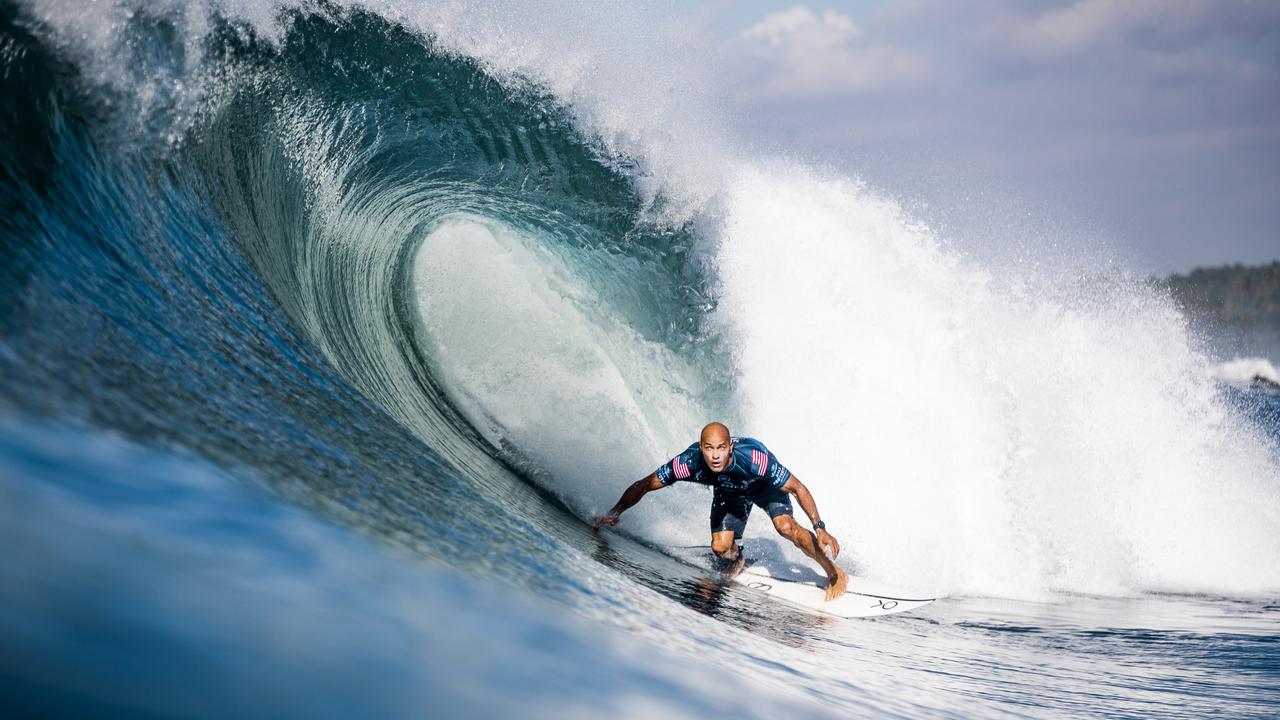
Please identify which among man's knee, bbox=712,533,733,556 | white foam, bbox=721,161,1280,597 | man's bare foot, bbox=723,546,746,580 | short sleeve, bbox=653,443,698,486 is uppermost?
white foam, bbox=721,161,1280,597

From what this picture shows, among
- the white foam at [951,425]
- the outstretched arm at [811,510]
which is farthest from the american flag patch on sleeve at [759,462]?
the white foam at [951,425]

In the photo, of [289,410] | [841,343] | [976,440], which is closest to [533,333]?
[841,343]

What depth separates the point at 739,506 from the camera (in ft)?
20.3

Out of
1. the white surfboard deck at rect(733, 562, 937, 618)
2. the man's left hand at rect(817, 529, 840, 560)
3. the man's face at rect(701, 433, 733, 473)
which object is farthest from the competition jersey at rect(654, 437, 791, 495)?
the white surfboard deck at rect(733, 562, 937, 618)

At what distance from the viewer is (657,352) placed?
8523 mm

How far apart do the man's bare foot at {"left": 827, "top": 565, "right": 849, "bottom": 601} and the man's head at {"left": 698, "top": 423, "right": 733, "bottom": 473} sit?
1019mm

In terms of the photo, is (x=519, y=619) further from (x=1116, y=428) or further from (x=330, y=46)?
(x=1116, y=428)

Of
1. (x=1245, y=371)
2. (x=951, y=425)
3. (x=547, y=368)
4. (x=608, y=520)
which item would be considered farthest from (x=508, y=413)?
(x=1245, y=371)

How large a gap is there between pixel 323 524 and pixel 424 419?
3788 mm

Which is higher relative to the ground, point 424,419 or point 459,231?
point 459,231

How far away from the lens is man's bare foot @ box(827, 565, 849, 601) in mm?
5844

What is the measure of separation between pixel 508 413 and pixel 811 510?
2846mm

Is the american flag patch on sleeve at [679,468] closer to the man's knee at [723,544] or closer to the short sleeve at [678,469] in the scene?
the short sleeve at [678,469]

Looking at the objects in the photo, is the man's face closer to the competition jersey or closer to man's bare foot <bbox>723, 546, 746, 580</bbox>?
the competition jersey
